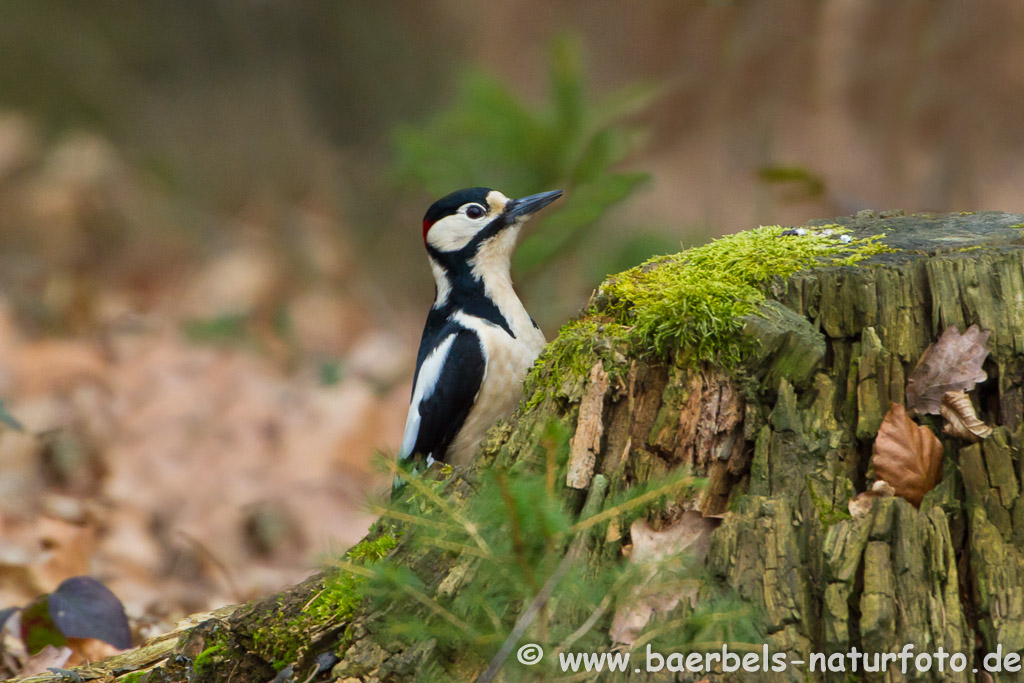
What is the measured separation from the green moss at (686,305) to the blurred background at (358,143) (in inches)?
128

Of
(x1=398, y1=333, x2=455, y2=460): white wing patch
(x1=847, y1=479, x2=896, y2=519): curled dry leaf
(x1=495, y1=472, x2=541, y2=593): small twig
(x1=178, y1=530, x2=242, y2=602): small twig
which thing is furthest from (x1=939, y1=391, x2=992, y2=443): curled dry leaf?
(x1=178, y1=530, x2=242, y2=602): small twig

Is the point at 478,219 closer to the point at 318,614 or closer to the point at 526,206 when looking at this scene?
the point at 526,206

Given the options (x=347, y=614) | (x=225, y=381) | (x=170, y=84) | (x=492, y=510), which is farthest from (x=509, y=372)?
(x=170, y=84)

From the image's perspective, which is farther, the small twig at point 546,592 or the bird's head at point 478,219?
the bird's head at point 478,219

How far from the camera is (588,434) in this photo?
1.92 meters

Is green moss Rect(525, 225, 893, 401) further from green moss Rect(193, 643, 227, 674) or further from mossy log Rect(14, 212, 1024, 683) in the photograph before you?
green moss Rect(193, 643, 227, 674)

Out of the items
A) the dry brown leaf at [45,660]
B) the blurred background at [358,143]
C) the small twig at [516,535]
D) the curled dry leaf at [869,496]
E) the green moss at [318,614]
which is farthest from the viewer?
the blurred background at [358,143]

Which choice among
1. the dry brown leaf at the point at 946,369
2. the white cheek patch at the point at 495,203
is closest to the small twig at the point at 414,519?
the dry brown leaf at the point at 946,369

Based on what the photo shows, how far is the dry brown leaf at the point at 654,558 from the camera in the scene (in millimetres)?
1639

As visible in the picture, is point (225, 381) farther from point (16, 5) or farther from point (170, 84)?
point (16, 5)

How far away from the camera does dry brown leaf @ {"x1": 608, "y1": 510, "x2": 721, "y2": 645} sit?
5.38 ft

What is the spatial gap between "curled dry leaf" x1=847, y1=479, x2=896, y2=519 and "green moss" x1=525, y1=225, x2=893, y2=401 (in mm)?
375

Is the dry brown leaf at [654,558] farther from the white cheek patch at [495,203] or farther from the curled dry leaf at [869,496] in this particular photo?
the white cheek patch at [495,203]

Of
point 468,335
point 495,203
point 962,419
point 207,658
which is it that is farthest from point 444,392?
point 962,419
